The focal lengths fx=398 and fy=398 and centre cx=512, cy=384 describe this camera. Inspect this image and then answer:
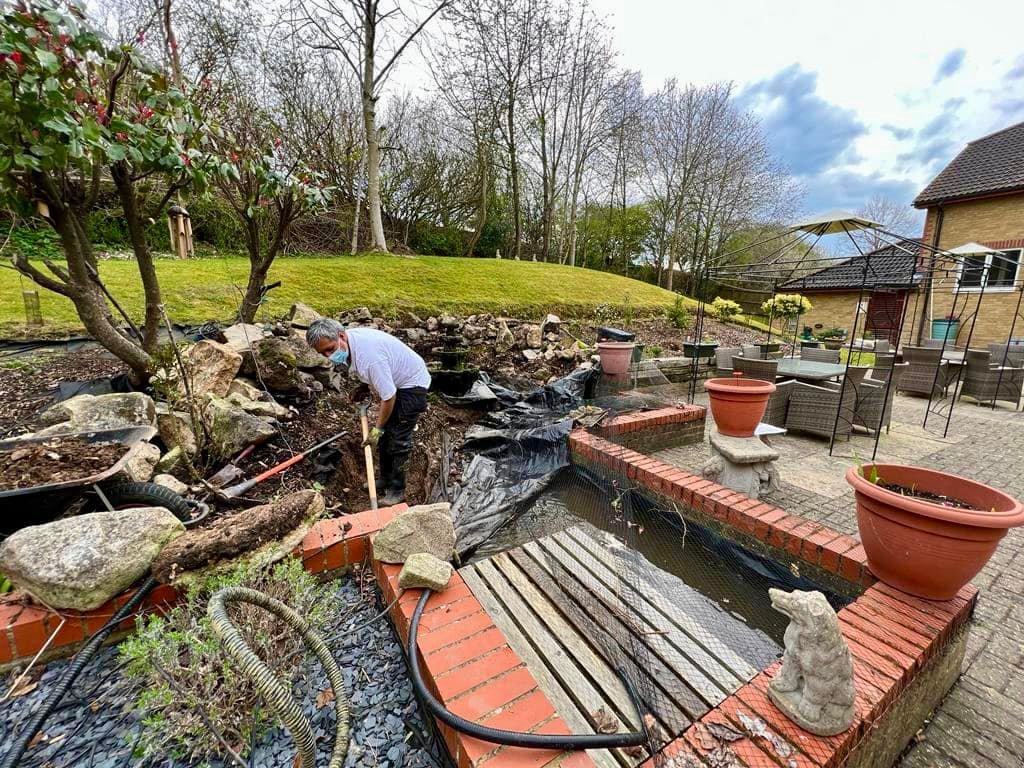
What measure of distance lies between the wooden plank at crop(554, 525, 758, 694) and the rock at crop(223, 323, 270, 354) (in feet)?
10.5

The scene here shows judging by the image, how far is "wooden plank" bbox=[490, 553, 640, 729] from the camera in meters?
1.45

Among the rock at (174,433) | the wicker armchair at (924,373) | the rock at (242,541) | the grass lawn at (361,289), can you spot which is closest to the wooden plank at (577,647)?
the rock at (242,541)

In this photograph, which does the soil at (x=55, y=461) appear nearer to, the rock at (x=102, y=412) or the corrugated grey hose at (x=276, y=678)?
the rock at (x=102, y=412)

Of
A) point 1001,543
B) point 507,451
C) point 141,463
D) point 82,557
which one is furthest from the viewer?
point 507,451

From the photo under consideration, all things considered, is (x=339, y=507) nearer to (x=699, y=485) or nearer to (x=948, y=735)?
(x=699, y=485)

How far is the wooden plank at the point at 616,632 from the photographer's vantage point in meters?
1.44

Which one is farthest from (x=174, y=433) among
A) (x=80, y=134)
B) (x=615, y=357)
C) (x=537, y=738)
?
(x=615, y=357)

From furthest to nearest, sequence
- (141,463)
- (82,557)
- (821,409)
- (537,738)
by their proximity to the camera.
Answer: (821,409) → (141,463) → (82,557) → (537,738)

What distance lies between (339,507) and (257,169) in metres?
2.65

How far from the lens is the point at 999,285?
35.7ft

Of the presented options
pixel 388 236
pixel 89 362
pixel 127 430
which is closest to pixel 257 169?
pixel 127 430

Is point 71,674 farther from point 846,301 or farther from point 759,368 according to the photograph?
point 846,301

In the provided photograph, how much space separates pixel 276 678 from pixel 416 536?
86cm

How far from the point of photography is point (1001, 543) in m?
2.58
